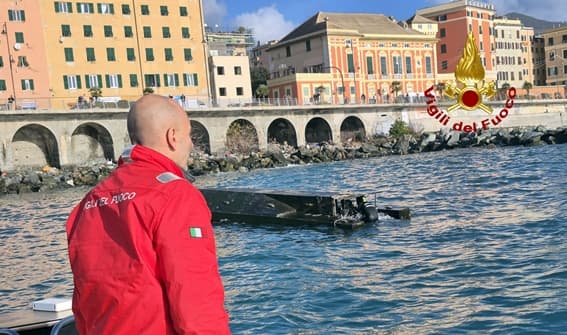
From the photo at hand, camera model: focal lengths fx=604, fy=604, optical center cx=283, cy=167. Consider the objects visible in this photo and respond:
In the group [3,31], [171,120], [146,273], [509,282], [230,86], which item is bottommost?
[509,282]

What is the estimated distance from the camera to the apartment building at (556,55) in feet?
325

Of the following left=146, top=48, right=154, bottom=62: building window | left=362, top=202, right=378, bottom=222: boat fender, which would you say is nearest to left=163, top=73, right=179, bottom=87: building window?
→ left=146, top=48, right=154, bottom=62: building window

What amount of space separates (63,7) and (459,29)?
58.6 meters

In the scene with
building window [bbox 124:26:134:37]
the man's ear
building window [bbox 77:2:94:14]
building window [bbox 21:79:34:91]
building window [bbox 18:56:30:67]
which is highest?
building window [bbox 77:2:94:14]

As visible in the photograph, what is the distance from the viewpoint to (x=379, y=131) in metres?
64.1

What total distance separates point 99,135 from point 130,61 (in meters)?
7.78

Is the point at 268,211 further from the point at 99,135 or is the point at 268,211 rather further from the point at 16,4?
the point at 16,4

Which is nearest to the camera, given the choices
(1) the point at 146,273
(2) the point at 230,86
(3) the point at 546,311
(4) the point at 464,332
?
(1) the point at 146,273

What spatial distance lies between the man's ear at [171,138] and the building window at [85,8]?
53815mm

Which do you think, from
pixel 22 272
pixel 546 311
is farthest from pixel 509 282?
pixel 22 272

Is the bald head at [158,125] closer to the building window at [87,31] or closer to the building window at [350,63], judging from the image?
the building window at [87,31]

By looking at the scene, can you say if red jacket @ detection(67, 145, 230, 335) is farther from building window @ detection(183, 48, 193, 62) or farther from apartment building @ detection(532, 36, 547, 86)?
apartment building @ detection(532, 36, 547, 86)

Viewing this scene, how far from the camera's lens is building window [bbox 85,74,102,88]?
52.3 meters

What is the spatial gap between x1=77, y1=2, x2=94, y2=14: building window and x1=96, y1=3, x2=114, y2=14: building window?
61 centimetres
